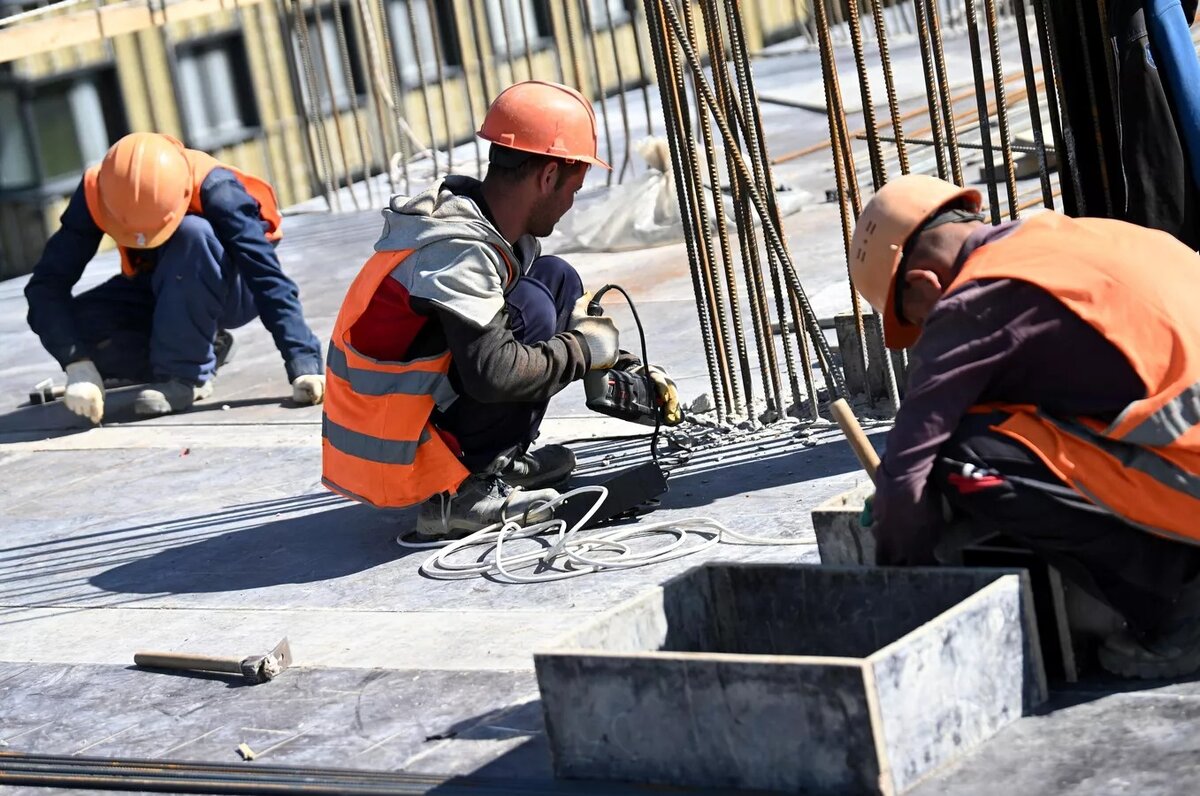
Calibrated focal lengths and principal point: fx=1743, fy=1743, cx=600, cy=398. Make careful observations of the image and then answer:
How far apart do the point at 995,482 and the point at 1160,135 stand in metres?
1.59

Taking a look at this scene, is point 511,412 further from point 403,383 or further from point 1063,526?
point 1063,526

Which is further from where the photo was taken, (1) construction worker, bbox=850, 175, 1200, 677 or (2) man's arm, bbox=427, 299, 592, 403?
(2) man's arm, bbox=427, 299, 592, 403

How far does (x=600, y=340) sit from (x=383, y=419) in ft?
2.17

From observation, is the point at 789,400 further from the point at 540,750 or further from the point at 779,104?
the point at 779,104

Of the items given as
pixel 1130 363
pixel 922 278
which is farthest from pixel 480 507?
pixel 1130 363

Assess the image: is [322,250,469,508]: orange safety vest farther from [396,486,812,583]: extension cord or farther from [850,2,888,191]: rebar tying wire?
[850,2,888,191]: rebar tying wire

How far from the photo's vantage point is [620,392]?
507 cm

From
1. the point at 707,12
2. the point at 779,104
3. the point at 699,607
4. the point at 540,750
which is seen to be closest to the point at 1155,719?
the point at 699,607

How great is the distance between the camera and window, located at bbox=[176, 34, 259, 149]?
1185 centimetres

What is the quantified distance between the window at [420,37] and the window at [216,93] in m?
1.19

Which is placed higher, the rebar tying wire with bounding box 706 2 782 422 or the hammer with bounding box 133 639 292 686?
the rebar tying wire with bounding box 706 2 782 422

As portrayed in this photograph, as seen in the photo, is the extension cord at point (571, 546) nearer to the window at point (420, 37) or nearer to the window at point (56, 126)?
the window at point (56, 126)

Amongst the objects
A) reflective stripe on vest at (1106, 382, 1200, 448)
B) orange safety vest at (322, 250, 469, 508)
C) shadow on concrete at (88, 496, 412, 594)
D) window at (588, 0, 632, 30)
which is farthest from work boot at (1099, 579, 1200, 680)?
window at (588, 0, 632, 30)

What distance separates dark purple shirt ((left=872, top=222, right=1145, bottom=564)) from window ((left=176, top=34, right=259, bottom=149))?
933 cm
